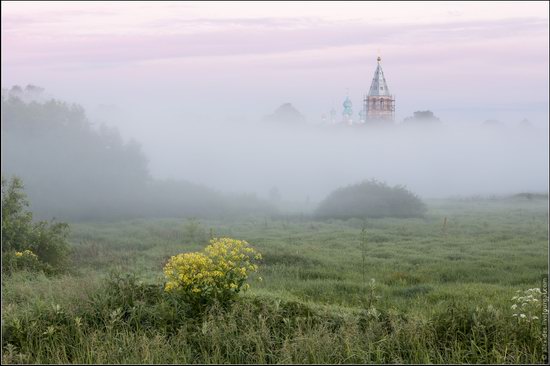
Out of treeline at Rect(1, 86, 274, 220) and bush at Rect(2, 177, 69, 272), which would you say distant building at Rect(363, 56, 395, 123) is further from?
bush at Rect(2, 177, 69, 272)

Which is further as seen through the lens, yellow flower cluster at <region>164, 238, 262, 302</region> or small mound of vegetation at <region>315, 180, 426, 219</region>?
small mound of vegetation at <region>315, 180, 426, 219</region>

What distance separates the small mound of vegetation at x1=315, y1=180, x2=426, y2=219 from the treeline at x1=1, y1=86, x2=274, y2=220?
8.17 meters

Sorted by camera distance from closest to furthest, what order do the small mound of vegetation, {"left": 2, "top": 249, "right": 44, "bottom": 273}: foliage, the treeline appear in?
{"left": 2, "top": 249, "right": 44, "bottom": 273}: foliage
the small mound of vegetation
the treeline

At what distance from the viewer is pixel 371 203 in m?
51.9

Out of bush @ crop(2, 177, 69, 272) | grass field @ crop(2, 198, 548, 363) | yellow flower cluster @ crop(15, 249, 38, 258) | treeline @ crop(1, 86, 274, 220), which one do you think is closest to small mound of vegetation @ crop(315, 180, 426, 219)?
treeline @ crop(1, 86, 274, 220)

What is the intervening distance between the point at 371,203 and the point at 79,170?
30.2 metres

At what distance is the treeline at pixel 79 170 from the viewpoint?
185 feet

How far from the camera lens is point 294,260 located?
2248 cm

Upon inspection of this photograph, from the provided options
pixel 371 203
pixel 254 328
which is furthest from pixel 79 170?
pixel 254 328

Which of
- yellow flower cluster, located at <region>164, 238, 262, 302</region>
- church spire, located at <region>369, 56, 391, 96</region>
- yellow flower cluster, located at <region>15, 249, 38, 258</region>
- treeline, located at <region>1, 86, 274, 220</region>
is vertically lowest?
yellow flower cluster, located at <region>15, 249, 38, 258</region>

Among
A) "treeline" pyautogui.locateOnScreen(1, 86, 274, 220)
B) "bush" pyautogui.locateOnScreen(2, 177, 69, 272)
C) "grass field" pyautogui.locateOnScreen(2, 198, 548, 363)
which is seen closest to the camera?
"grass field" pyautogui.locateOnScreen(2, 198, 548, 363)

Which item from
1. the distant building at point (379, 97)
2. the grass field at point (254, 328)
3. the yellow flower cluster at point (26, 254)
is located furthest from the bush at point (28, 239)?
the distant building at point (379, 97)

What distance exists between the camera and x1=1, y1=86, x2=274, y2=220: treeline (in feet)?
185

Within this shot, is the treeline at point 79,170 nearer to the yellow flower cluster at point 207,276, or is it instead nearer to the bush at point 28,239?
the bush at point 28,239
